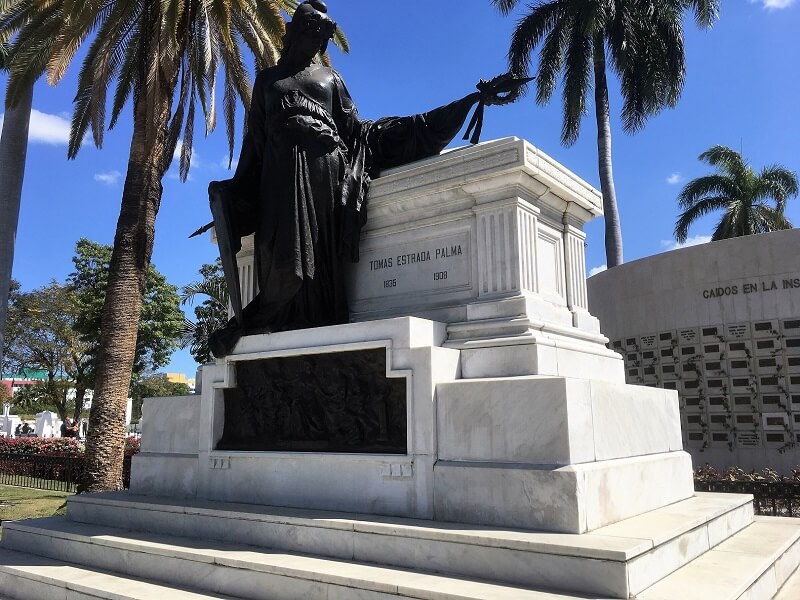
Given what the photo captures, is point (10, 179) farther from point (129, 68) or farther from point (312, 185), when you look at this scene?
point (312, 185)

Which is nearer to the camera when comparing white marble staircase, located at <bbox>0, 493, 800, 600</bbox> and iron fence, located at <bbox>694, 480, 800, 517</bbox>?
white marble staircase, located at <bbox>0, 493, 800, 600</bbox>

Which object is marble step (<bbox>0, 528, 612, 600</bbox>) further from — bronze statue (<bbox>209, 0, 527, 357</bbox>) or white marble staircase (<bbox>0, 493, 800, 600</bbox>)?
bronze statue (<bbox>209, 0, 527, 357</bbox>)

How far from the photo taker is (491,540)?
3.94 metres

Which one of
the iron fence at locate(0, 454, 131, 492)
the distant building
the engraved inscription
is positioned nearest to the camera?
the engraved inscription

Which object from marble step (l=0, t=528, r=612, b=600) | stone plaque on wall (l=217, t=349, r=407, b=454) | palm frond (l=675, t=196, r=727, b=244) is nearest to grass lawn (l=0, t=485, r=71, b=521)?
marble step (l=0, t=528, r=612, b=600)

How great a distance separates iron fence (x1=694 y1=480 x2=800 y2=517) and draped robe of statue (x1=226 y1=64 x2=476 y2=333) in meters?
6.22

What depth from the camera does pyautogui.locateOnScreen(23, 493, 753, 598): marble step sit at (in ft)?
11.8

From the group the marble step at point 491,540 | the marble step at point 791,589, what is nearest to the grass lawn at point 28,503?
the marble step at point 491,540

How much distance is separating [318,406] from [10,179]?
42.9ft

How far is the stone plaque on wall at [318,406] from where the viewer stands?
209 inches

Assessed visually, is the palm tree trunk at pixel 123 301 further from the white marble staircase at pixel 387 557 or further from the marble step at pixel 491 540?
the marble step at pixel 491 540

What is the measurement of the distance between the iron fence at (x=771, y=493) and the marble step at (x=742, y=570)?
12.4 feet

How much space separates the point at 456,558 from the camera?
4.06 meters

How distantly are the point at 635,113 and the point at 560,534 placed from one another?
25922 mm
